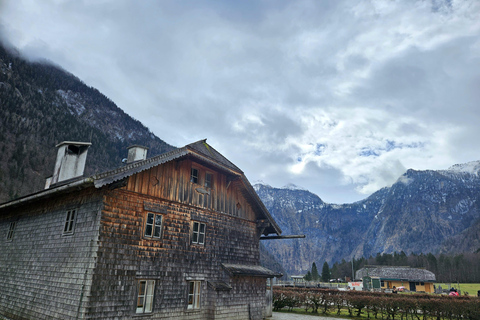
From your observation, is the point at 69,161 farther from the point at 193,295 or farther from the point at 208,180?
the point at 193,295

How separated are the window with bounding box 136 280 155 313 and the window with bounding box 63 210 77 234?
11.8 feet

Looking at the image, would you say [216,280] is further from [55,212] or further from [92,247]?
[55,212]

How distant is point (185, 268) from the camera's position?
49.6ft

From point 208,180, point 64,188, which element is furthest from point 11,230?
point 208,180

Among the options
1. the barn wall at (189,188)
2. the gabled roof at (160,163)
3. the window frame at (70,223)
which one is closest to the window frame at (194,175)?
the barn wall at (189,188)

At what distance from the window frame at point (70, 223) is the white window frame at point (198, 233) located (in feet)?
17.7

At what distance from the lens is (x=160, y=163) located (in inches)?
560

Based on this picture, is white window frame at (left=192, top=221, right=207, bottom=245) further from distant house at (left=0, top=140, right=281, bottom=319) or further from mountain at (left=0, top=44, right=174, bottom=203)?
mountain at (left=0, top=44, right=174, bottom=203)

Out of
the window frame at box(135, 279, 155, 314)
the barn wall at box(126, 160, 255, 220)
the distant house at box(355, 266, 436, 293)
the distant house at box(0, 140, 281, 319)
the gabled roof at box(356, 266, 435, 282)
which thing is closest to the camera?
the distant house at box(0, 140, 281, 319)

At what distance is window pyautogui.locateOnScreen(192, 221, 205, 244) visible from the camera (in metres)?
16.2

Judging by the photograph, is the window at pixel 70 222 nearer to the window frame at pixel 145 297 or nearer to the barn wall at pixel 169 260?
the barn wall at pixel 169 260

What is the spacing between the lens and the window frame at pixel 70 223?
13.1 metres

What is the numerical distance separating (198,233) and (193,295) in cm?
290

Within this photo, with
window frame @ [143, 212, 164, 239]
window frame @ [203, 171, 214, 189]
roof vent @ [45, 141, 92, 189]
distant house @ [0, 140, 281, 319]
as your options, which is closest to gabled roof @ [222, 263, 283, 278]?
distant house @ [0, 140, 281, 319]
